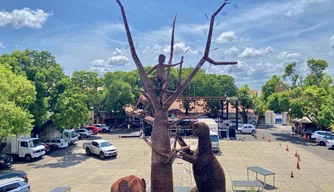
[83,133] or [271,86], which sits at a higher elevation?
[271,86]

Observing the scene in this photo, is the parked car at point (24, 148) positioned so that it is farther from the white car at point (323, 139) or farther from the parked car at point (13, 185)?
the white car at point (323, 139)

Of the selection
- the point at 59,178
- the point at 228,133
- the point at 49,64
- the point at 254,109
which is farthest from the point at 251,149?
the point at 254,109

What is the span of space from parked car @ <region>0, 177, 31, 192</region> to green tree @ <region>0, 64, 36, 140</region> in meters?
4.32

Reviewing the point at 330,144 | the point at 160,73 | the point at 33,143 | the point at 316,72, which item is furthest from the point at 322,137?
the point at 33,143

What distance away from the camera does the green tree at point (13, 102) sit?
1454 centimetres

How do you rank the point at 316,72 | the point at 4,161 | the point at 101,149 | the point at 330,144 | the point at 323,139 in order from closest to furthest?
the point at 4,161
the point at 101,149
the point at 330,144
the point at 323,139
the point at 316,72

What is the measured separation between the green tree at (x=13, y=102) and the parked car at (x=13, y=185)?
432 centimetres

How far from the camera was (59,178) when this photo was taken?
15.6 metres

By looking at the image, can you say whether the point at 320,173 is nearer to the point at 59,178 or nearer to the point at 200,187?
the point at 200,187

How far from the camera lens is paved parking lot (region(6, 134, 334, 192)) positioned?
1412 centimetres

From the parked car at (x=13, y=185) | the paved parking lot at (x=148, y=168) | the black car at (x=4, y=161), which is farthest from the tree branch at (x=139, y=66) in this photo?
the black car at (x=4, y=161)

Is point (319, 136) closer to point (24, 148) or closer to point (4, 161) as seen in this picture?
point (24, 148)

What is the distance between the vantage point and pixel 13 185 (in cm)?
1088

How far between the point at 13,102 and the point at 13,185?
23.9ft
